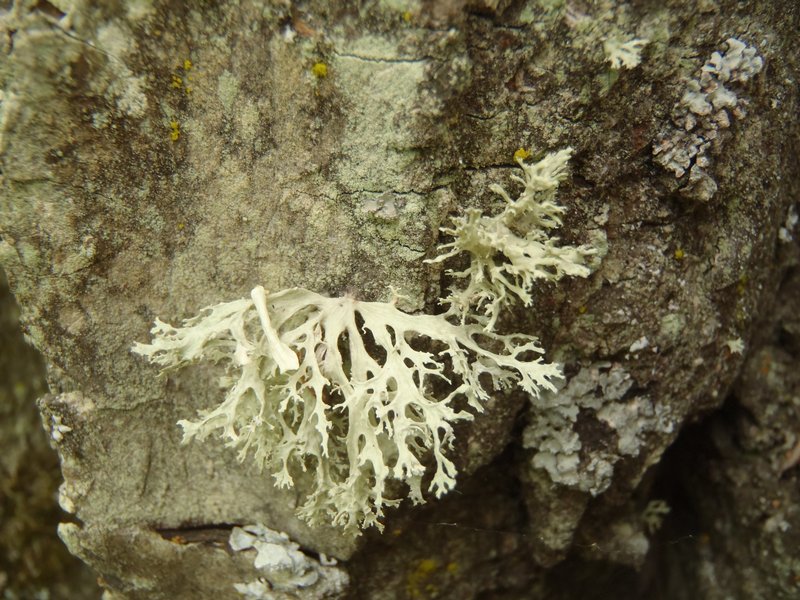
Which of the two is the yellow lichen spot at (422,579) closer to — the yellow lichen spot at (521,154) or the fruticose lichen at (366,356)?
the fruticose lichen at (366,356)

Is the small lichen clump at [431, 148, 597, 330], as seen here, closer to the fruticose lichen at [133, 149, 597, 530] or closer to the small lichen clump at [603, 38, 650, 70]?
the fruticose lichen at [133, 149, 597, 530]

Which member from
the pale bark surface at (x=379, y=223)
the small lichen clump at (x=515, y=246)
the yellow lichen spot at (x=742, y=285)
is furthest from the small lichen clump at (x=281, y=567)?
the yellow lichen spot at (x=742, y=285)

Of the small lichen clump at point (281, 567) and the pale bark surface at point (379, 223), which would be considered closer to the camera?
the pale bark surface at point (379, 223)

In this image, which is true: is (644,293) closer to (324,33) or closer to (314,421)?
(314,421)

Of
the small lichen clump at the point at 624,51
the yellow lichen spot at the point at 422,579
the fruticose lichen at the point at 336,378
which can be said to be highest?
the small lichen clump at the point at 624,51

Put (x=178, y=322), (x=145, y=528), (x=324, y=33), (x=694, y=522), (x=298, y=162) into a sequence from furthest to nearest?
(x=694, y=522) → (x=145, y=528) → (x=178, y=322) → (x=298, y=162) → (x=324, y=33)

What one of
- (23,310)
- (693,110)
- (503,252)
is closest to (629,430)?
(503,252)

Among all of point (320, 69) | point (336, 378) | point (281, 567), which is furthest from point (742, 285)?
point (281, 567)

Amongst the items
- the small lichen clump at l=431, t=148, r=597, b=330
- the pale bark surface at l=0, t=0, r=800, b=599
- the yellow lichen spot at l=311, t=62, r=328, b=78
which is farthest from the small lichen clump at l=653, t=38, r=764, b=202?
the yellow lichen spot at l=311, t=62, r=328, b=78
